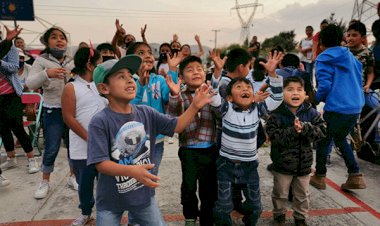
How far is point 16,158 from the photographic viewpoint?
4875 mm

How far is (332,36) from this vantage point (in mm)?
3248

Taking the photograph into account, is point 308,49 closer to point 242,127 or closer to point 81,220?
point 242,127

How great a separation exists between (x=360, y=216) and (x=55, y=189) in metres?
3.51

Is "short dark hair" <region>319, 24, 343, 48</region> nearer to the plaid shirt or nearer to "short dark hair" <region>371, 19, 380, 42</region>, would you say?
"short dark hair" <region>371, 19, 380, 42</region>

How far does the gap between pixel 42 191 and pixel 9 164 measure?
148 cm

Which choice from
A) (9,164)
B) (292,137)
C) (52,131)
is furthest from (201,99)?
(9,164)

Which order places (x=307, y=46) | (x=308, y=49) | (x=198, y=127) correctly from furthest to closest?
(x=307, y=46) < (x=308, y=49) < (x=198, y=127)

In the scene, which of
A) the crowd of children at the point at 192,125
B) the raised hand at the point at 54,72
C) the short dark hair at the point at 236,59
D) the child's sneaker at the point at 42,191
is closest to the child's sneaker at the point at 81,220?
the crowd of children at the point at 192,125

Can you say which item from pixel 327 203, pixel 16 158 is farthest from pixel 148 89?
pixel 16 158

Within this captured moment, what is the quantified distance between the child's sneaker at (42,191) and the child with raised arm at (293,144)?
2633 millimetres

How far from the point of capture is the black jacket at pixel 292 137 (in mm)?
2568

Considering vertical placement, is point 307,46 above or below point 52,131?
above

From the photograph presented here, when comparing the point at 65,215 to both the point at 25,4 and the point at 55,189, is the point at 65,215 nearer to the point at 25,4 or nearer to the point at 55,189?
the point at 55,189

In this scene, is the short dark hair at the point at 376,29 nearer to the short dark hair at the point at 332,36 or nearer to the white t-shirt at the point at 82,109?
the short dark hair at the point at 332,36
